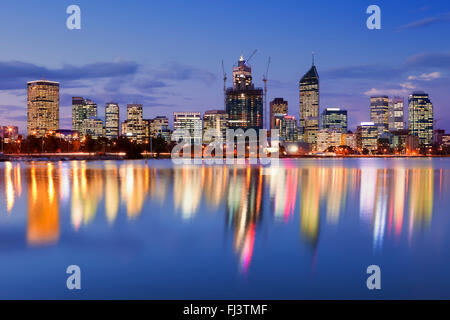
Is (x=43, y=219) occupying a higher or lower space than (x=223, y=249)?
lower

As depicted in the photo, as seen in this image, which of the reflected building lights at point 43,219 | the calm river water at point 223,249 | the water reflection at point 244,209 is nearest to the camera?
the calm river water at point 223,249

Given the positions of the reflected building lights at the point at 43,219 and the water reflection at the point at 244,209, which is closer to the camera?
the reflected building lights at the point at 43,219

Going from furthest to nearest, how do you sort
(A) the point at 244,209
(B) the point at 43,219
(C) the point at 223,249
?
(A) the point at 244,209 < (B) the point at 43,219 < (C) the point at 223,249

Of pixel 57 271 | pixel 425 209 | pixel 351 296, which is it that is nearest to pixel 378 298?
pixel 351 296

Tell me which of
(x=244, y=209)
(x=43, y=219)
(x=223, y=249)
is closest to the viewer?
(x=223, y=249)

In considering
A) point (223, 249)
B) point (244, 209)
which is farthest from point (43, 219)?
point (223, 249)

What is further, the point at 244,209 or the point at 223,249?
the point at 244,209

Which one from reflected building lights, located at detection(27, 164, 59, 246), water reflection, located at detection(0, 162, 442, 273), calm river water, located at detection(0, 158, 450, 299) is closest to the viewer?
calm river water, located at detection(0, 158, 450, 299)

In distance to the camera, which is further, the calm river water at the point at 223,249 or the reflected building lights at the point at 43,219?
the reflected building lights at the point at 43,219

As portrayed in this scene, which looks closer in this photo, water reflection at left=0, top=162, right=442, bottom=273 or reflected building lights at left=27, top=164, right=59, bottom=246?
reflected building lights at left=27, top=164, right=59, bottom=246

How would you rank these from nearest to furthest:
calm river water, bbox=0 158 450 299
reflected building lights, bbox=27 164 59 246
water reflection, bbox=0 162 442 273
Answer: calm river water, bbox=0 158 450 299
reflected building lights, bbox=27 164 59 246
water reflection, bbox=0 162 442 273

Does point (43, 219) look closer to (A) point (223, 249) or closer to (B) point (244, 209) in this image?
(B) point (244, 209)

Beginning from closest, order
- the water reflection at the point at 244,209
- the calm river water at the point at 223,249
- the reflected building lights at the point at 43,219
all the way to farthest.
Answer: the calm river water at the point at 223,249
the reflected building lights at the point at 43,219
the water reflection at the point at 244,209
